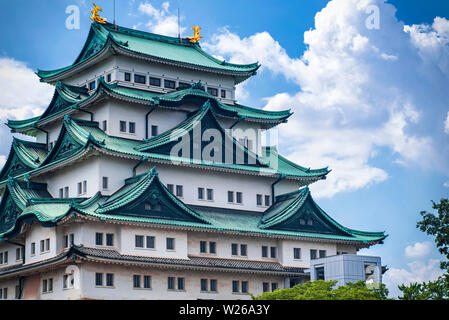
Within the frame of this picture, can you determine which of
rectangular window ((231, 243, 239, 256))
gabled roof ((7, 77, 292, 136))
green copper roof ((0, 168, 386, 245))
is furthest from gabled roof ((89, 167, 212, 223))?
gabled roof ((7, 77, 292, 136))

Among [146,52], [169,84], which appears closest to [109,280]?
[169,84]

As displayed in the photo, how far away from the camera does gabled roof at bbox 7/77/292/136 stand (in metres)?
54.9

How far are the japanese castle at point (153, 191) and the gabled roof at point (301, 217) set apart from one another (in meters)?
0.11

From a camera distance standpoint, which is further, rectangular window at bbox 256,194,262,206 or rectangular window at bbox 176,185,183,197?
rectangular window at bbox 256,194,262,206

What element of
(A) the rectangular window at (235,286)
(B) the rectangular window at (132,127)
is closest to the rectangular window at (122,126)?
(B) the rectangular window at (132,127)

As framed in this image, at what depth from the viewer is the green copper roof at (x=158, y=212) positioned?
48438mm

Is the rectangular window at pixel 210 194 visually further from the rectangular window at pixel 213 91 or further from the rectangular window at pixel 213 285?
the rectangular window at pixel 213 91

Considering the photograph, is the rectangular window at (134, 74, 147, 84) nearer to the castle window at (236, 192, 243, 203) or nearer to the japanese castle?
the japanese castle

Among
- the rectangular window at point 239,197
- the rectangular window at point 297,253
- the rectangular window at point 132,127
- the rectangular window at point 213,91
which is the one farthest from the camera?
the rectangular window at point 213,91

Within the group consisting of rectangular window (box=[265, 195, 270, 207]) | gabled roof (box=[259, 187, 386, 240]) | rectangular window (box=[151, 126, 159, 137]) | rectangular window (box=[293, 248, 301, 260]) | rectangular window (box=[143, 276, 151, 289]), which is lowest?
rectangular window (box=[143, 276, 151, 289])

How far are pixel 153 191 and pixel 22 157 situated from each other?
15.1m

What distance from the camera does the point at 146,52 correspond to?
196ft

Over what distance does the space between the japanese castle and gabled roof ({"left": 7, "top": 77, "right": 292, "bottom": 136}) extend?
0.12 metres
